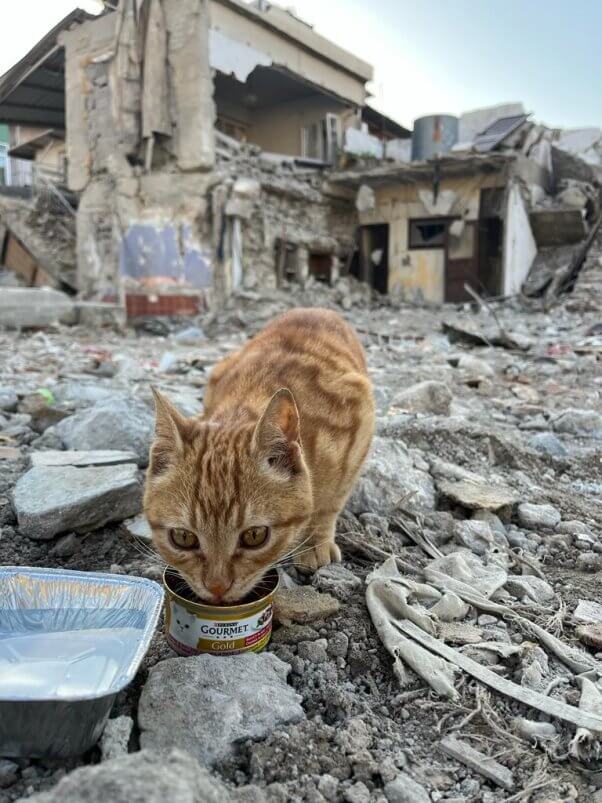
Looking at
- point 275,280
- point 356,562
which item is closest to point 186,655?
point 356,562

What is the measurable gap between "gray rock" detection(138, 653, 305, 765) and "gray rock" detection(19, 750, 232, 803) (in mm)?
453

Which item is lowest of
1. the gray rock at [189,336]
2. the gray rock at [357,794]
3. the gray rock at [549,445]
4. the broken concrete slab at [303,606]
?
the gray rock at [357,794]

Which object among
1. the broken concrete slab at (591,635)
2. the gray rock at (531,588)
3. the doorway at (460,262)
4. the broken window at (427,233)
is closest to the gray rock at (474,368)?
the gray rock at (531,588)

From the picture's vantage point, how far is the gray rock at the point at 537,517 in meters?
3.20

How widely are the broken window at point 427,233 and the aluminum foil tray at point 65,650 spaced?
60.0 feet

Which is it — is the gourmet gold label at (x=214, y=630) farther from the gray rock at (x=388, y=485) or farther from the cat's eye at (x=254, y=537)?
the gray rock at (x=388, y=485)

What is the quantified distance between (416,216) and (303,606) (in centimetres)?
1806

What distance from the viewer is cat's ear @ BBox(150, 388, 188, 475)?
1.97 meters

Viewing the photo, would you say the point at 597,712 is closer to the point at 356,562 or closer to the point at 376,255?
the point at 356,562

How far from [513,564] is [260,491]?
4.89 ft

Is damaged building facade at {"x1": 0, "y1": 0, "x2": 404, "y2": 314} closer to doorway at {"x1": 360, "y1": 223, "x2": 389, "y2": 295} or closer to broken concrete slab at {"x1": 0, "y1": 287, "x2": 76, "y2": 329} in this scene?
broken concrete slab at {"x1": 0, "y1": 287, "x2": 76, "y2": 329}

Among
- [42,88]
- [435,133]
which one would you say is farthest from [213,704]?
[435,133]

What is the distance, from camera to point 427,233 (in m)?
19.1

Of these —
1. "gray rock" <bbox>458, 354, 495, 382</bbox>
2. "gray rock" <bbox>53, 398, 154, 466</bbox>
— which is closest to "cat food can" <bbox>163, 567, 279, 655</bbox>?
"gray rock" <bbox>53, 398, 154, 466</bbox>
